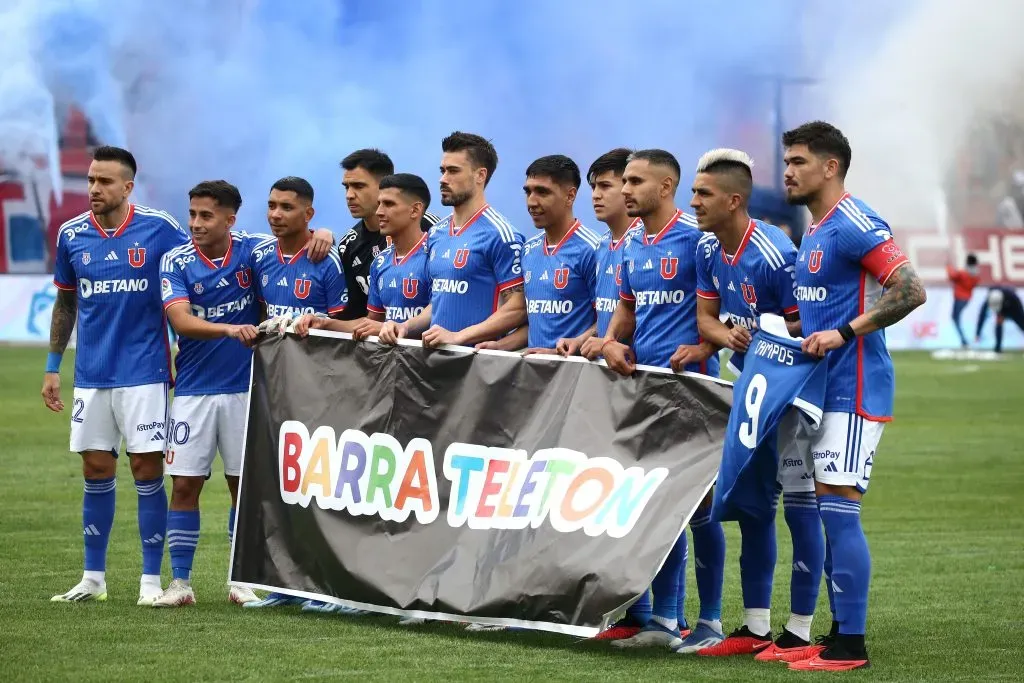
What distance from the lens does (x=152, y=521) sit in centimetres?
808

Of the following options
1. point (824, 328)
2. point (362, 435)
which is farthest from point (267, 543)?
point (824, 328)

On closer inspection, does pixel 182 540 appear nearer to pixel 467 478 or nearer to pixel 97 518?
pixel 97 518

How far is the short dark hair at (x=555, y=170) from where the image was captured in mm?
7645

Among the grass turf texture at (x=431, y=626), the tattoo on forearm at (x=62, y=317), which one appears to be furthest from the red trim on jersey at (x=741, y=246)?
the tattoo on forearm at (x=62, y=317)

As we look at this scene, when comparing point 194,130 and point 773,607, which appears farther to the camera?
point 194,130

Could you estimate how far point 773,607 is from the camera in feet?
26.5

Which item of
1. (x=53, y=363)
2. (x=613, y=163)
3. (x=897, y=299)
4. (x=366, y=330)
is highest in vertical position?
(x=613, y=163)

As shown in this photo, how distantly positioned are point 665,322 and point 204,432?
265 cm

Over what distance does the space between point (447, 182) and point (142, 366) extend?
192cm

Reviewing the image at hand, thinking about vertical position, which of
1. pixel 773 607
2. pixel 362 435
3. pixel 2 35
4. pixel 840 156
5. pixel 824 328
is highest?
pixel 2 35

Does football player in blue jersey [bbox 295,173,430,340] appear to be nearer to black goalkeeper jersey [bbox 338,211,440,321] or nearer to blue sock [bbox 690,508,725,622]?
black goalkeeper jersey [bbox 338,211,440,321]

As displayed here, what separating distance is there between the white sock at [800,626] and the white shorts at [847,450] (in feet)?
2.28

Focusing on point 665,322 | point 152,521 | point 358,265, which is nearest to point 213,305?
point 358,265

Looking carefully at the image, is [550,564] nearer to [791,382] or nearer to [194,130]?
[791,382]
